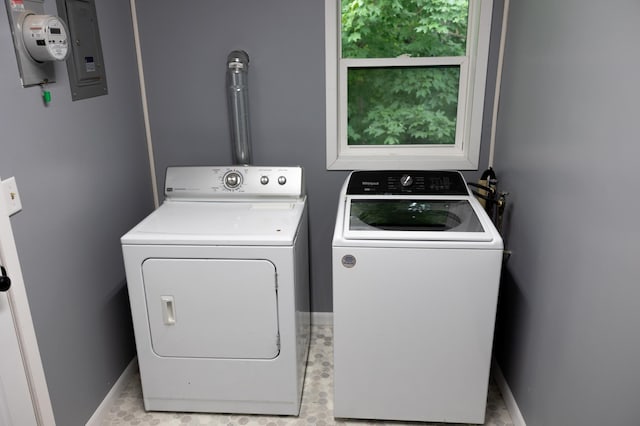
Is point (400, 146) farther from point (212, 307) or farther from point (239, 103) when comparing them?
point (212, 307)

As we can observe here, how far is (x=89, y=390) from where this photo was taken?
2.01m

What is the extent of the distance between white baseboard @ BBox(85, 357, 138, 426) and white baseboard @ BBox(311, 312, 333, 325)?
3.25 ft

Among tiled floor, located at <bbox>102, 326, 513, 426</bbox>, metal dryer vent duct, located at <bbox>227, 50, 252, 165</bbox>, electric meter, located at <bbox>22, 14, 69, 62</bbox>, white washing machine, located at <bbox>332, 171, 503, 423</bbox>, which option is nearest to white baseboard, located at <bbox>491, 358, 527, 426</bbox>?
tiled floor, located at <bbox>102, 326, 513, 426</bbox>

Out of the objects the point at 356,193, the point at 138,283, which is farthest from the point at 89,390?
the point at 356,193

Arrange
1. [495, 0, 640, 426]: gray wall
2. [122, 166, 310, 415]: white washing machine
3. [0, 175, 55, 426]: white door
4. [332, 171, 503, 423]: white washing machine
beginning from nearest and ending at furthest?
1. [495, 0, 640, 426]: gray wall
2. [0, 175, 55, 426]: white door
3. [332, 171, 503, 423]: white washing machine
4. [122, 166, 310, 415]: white washing machine

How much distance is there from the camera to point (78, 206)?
1.91 meters

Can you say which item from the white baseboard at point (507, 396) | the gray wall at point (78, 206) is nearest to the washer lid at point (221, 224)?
the gray wall at point (78, 206)

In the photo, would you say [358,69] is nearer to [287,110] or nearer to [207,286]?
[287,110]

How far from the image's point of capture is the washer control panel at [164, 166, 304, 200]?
227 cm

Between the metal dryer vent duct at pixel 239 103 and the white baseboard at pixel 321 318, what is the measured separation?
1.00 meters

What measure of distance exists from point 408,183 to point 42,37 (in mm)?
1535

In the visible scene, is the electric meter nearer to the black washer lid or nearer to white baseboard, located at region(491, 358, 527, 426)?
the black washer lid

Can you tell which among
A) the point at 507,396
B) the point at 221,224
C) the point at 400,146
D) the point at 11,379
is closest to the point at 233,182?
the point at 221,224

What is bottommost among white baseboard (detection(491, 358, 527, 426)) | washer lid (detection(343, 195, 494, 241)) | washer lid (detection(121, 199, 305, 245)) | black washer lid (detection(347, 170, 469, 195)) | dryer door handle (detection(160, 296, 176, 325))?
white baseboard (detection(491, 358, 527, 426))
